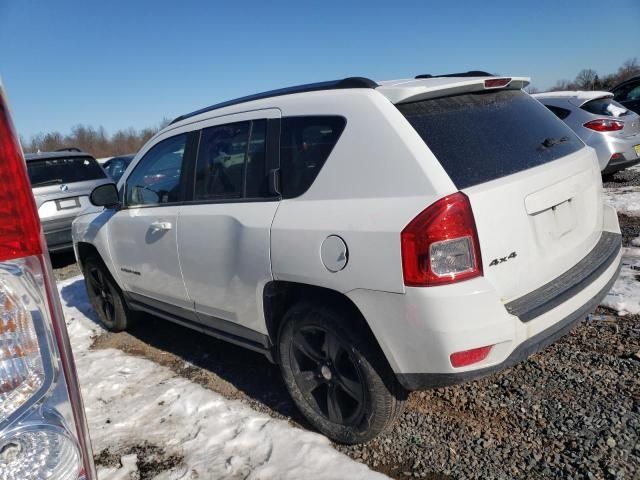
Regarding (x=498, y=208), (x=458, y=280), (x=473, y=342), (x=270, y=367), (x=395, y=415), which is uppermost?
(x=498, y=208)

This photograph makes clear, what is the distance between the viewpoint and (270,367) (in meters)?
3.76

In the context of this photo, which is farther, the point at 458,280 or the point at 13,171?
the point at 458,280

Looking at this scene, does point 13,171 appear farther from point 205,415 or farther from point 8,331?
point 205,415

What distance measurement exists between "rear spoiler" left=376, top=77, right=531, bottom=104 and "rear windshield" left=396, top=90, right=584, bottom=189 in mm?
34

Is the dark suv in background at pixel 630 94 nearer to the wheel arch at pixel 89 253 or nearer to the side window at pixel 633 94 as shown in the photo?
the side window at pixel 633 94

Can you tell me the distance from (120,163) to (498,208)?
13.0 metres

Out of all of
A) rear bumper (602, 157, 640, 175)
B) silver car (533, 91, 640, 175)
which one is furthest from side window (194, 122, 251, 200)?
rear bumper (602, 157, 640, 175)

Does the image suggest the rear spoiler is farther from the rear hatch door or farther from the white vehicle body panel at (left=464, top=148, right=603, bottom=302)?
the white vehicle body panel at (left=464, top=148, right=603, bottom=302)

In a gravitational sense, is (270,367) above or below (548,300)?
below

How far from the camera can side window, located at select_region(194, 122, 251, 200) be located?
9.98 feet

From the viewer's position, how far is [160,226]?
138 inches

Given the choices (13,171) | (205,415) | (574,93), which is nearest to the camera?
(13,171)

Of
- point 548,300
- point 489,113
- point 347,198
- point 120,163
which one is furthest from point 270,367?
A: point 120,163

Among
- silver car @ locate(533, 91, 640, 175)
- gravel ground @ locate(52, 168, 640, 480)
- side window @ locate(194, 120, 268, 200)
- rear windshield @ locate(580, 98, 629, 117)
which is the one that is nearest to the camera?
gravel ground @ locate(52, 168, 640, 480)
